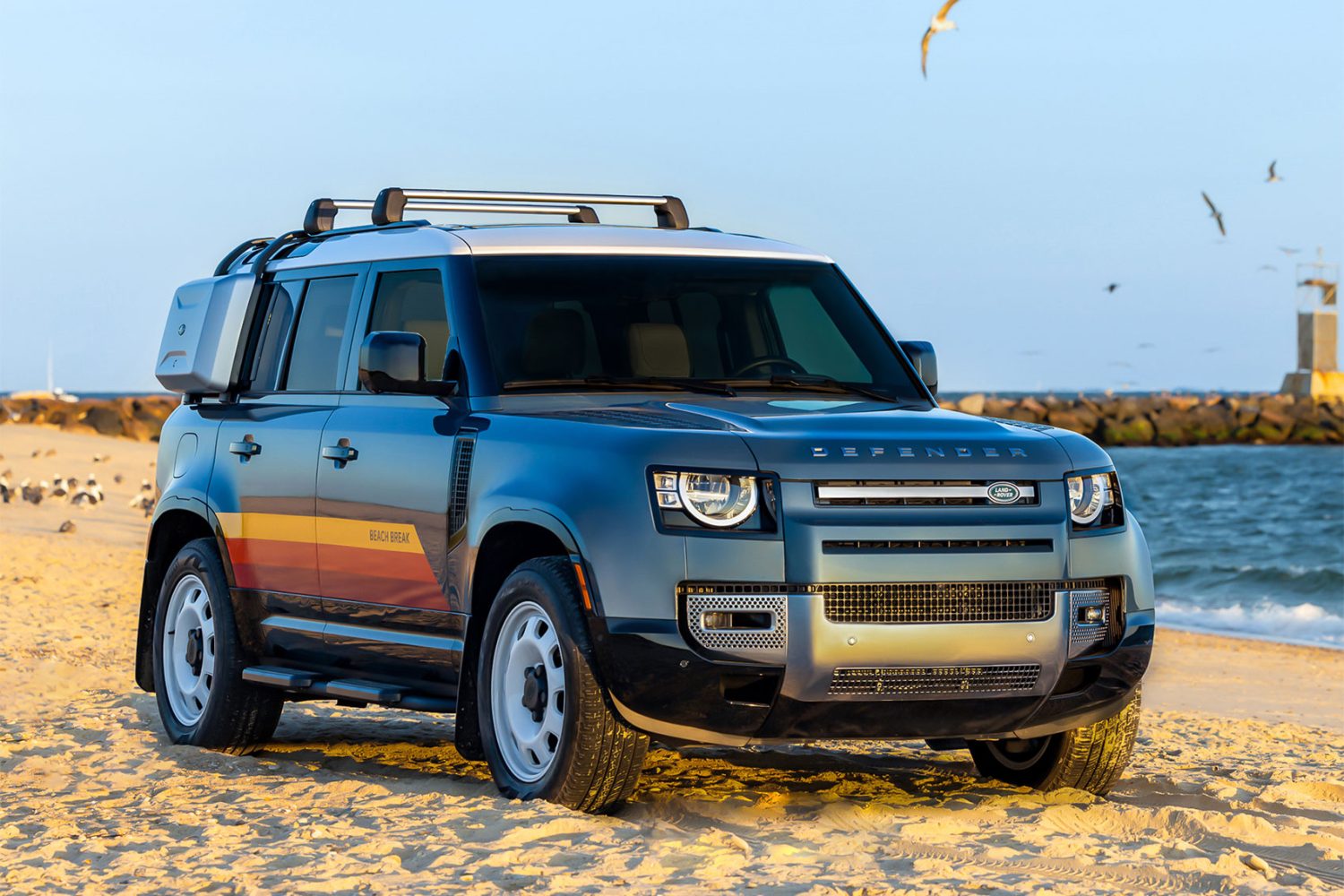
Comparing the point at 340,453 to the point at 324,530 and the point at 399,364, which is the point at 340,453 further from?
the point at 399,364

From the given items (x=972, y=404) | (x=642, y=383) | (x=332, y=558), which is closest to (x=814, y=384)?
(x=642, y=383)

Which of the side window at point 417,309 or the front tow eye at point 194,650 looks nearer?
the side window at point 417,309

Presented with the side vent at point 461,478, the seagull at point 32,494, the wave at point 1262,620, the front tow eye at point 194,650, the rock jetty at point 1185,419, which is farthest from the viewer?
the rock jetty at point 1185,419

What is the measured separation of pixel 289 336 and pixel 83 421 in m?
46.2

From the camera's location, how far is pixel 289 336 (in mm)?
8531

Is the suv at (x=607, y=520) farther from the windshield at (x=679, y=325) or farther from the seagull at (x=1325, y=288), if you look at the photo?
the seagull at (x=1325, y=288)

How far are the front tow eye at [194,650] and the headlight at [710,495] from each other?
3575 mm

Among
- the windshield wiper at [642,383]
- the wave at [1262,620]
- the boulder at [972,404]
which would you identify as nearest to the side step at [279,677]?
the windshield wiper at [642,383]

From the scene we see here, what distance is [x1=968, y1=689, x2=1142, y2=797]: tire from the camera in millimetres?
7078

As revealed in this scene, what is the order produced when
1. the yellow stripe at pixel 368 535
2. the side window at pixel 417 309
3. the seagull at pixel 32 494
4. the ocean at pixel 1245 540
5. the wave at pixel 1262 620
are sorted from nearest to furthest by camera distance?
1. the yellow stripe at pixel 368 535
2. the side window at pixel 417 309
3. the wave at pixel 1262 620
4. the ocean at pixel 1245 540
5. the seagull at pixel 32 494

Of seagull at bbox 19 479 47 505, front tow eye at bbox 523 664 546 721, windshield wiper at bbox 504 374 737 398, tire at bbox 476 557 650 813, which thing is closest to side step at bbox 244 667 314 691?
tire at bbox 476 557 650 813

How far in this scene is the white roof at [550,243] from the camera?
7508 mm

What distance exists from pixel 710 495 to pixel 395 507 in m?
1.65

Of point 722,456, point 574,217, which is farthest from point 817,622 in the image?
point 574,217
